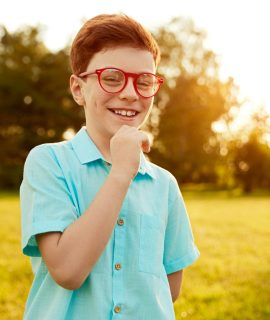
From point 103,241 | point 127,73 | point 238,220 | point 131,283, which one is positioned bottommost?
point 238,220

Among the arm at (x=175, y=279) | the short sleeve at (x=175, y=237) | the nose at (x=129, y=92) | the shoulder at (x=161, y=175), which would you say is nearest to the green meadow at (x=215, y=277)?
the arm at (x=175, y=279)

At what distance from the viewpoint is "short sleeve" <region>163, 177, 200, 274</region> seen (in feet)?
6.95

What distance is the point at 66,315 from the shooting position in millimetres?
1765

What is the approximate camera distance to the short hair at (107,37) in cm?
187

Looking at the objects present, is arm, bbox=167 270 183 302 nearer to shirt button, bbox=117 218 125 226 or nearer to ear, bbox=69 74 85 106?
shirt button, bbox=117 218 125 226

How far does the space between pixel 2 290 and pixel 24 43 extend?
111ft

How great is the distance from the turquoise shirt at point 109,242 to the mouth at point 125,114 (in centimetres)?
16

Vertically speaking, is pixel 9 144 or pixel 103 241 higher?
pixel 103 241

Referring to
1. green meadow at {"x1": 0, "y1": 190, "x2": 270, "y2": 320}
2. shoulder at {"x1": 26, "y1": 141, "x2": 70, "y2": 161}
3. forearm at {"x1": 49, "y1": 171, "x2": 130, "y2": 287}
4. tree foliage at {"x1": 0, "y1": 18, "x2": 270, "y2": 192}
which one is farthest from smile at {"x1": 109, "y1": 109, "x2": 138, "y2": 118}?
tree foliage at {"x1": 0, "y1": 18, "x2": 270, "y2": 192}

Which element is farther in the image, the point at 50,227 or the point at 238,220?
the point at 238,220

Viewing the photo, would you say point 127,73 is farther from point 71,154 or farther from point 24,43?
point 24,43

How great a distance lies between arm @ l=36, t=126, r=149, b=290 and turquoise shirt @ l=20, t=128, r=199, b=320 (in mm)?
76

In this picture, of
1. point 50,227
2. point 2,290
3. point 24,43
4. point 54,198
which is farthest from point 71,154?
point 24,43

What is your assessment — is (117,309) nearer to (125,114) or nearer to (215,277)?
(125,114)
